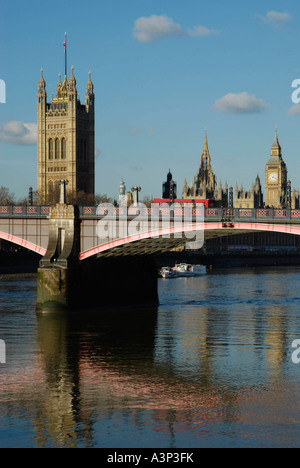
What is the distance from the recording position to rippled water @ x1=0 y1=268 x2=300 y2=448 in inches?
1038

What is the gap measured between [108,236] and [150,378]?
887 inches

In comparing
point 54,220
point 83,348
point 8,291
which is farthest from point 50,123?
point 83,348

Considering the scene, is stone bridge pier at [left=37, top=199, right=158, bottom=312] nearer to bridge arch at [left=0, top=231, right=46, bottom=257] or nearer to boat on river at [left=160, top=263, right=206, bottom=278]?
bridge arch at [left=0, top=231, right=46, bottom=257]

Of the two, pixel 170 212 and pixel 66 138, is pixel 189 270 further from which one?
pixel 66 138

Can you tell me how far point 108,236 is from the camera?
56.6 metres

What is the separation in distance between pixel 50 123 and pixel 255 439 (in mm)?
165559

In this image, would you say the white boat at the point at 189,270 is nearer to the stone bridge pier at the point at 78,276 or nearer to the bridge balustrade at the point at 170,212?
the stone bridge pier at the point at 78,276

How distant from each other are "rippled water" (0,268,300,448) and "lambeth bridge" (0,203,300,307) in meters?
2.36

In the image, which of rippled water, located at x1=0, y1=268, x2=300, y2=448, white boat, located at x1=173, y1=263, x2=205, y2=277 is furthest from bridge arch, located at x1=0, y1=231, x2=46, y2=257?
white boat, located at x1=173, y1=263, x2=205, y2=277

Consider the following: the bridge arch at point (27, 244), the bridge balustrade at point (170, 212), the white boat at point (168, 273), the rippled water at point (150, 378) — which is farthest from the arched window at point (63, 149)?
the rippled water at point (150, 378)

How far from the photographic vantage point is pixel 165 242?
5856 cm

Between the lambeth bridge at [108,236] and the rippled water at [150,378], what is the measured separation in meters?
2.36

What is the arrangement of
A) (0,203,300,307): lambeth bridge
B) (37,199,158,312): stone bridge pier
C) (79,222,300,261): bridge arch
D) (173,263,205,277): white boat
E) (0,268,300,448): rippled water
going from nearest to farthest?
1. (0,268,300,448): rippled water
2. (79,222,300,261): bridge arch
3. (0,203,300,307): lambeth bridge
4. (37,199,158,312): stone bridge pier
5. (173,263,205,277): white boat

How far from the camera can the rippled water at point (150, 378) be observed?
26.4m
